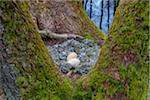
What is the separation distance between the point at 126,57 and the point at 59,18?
282 centimetres

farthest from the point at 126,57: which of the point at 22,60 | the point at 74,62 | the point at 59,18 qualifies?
the point at 59,18

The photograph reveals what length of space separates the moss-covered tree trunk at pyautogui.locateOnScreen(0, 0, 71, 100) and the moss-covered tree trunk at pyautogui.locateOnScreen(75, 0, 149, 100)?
1.07ft

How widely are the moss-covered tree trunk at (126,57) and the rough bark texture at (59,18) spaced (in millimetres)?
2565

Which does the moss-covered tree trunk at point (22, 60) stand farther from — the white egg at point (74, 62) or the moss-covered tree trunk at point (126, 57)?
the white egg at point (74, 62)

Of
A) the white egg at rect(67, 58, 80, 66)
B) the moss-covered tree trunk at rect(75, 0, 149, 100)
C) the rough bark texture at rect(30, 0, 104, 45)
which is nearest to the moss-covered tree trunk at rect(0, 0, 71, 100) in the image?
the moss-covered tree trunk at rect(75, 0, 149, 100)

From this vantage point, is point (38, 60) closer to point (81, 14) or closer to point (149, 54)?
point (149, 54)

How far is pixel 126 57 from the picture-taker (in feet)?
6.74

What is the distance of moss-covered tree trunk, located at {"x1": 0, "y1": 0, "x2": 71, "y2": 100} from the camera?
6.49ft

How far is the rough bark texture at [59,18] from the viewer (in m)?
4.73

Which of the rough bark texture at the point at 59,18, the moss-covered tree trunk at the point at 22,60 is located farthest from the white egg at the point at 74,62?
the rough bark texture at the point at 59,18

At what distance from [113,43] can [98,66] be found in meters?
0.18

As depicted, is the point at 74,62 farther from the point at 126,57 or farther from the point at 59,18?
the point at 59,18

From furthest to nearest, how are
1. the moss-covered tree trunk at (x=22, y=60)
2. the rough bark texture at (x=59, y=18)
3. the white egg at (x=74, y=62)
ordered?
the rough bark texture at (x=59, y=18), the white egg at (x=74, y=62), the moss-covered tree trunk at (x=22, y=60)

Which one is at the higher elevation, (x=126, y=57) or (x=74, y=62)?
(x=126, y=57)
